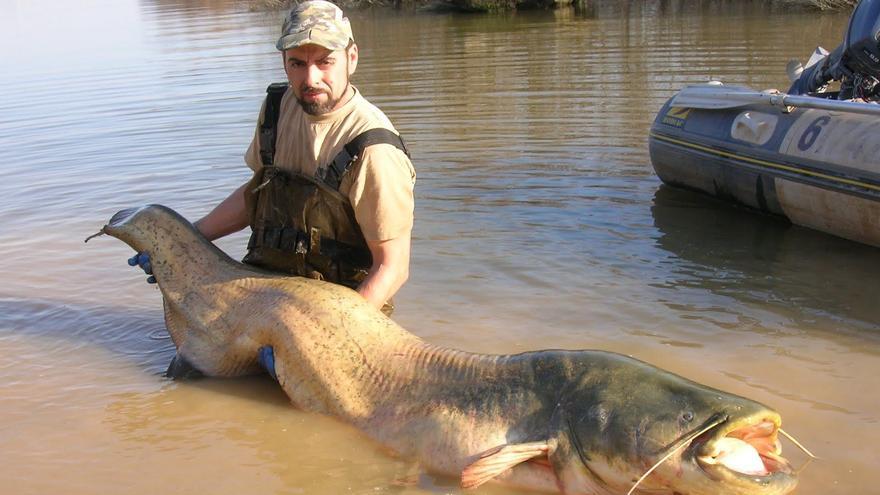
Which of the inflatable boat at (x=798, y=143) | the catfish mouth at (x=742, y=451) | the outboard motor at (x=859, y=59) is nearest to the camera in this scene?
the catfish mouth at (x=742, y=451)

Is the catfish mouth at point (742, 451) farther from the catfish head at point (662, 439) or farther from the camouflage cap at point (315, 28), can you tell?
the camouflage cap at point (315, 28)

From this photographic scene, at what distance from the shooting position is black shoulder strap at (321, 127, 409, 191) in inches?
176

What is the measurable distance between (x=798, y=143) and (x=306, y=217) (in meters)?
3.82

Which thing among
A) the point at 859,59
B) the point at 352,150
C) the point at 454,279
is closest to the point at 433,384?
the point at 352,150

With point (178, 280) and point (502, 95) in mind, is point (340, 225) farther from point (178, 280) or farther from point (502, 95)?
point (502, 95)

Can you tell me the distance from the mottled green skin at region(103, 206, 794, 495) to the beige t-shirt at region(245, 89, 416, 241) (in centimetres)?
42

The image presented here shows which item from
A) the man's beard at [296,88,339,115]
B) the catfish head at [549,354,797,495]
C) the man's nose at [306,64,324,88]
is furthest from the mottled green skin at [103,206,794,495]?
the man's nose at [306,64,324,88]

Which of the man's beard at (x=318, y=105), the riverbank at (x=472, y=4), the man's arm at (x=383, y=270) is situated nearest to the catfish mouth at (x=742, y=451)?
the man's arm at (x=383, y=270)

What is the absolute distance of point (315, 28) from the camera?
4422mm

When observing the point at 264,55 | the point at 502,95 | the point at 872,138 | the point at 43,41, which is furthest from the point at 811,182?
the point at 43,41

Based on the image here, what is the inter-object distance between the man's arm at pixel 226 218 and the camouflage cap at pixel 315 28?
1.07 metres

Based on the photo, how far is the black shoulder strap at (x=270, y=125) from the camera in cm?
490

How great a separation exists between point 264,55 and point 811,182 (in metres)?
14.4

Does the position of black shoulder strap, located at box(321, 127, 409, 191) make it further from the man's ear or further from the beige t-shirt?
the man's ear
